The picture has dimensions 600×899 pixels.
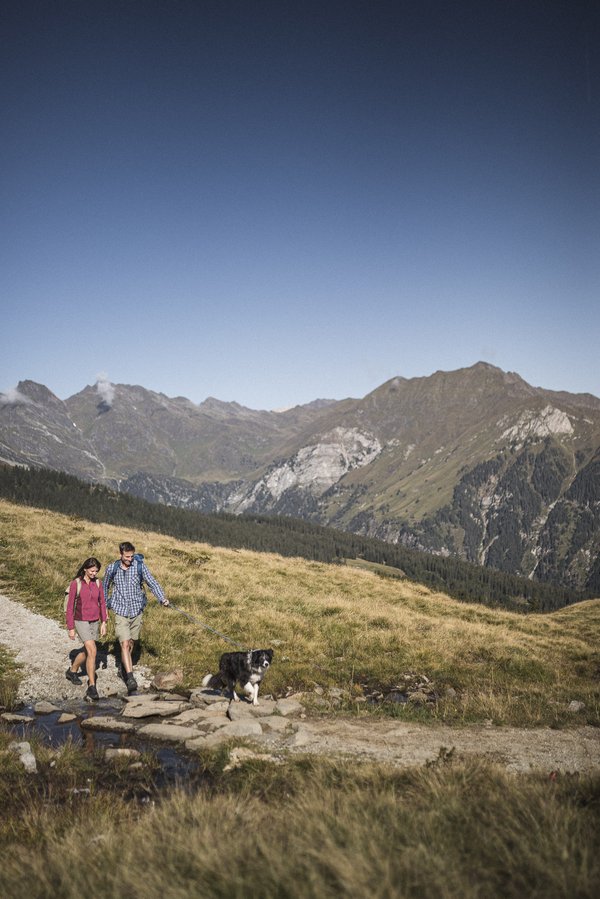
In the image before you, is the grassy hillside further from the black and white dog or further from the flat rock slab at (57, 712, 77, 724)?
the flat rock slab at (57, 712, 77, 724)

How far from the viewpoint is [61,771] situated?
301 inches

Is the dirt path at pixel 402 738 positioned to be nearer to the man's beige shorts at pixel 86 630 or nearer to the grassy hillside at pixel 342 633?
the grassy hillside at pixel 342 633

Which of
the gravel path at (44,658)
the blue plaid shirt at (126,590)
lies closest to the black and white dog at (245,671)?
the gravel path at (44,658)

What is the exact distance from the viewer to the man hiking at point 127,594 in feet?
43.1

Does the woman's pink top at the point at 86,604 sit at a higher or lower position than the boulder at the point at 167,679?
higher

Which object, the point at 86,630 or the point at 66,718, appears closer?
the point at 66,718

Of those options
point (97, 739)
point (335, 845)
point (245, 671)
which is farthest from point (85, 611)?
point (335, 845)

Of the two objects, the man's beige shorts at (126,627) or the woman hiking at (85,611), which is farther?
the man's beige shorts at (126,627)

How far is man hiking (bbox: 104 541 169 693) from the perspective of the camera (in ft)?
43.1

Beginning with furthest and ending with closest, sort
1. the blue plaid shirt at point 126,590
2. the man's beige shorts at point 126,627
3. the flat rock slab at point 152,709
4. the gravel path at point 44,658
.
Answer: the blue plaid shirt at point 126,590 → the man's beige shorts at point 126,627 → the gravel path at point 44,658 → the flat rock slab at point 152,709

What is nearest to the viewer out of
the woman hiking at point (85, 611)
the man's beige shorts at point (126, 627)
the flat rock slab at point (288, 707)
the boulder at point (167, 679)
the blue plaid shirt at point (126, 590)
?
the flat rock slab at point (288, 707)

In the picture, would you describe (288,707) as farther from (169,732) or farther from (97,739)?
(97,739)

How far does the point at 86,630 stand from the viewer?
12.6 meters

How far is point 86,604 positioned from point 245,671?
4.56 m
